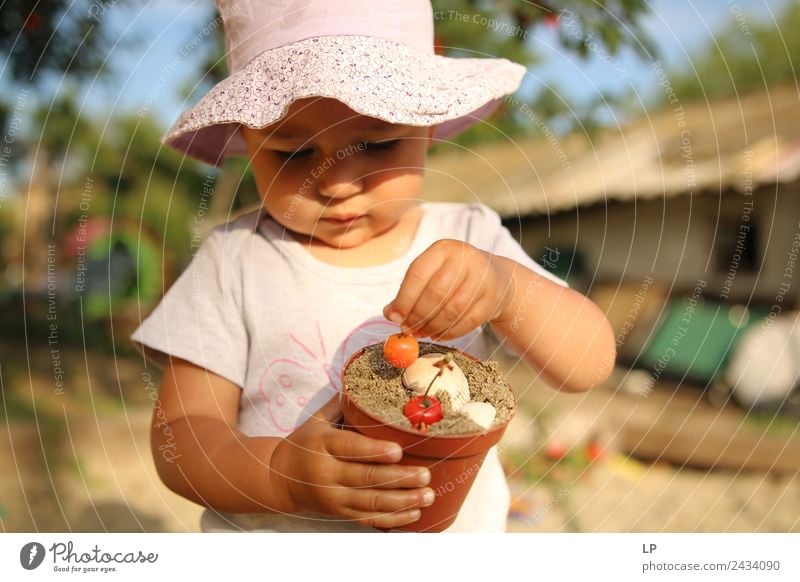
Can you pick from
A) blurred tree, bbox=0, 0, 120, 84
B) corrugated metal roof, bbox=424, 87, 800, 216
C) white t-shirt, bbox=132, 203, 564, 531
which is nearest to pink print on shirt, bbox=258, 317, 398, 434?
white t-shirt, bbox=132, 203, 564, 531

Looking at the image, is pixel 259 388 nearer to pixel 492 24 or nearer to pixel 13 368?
pixel 492 24

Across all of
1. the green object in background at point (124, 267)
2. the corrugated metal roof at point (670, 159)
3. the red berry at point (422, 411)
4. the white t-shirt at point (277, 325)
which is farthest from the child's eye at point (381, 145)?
the green object in background at point (124, 267)

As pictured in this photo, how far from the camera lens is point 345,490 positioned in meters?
0.57

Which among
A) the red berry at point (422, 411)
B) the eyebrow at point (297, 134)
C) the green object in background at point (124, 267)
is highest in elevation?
the green object in background at point (124, 267)

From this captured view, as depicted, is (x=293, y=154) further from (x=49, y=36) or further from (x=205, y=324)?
(x=49, y=36)

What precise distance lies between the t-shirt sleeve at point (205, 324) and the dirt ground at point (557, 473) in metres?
0.80

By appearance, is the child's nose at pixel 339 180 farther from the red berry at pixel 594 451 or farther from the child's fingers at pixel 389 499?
the red berry at pixel 594 451

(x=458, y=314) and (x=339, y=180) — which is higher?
(x=339, y=180)

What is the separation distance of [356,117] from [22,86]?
0.88m

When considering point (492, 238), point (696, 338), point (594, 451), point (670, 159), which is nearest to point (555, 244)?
point (670, 159)

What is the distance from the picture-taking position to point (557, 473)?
5.96 ft

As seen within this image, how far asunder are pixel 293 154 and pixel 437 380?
0.74 ft

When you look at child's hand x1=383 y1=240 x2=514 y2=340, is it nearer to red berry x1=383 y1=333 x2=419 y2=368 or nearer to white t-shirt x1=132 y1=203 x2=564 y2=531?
red berry x1=383 y1=333 x2=419 y2=368

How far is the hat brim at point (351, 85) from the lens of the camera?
61 centimetres
